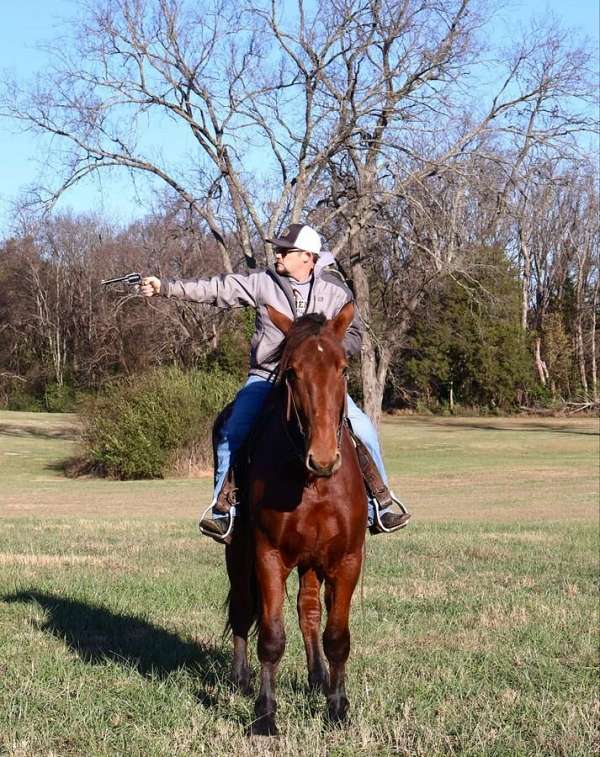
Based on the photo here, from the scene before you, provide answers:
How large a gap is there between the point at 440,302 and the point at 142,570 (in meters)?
54.8

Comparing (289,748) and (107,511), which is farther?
(107,511)

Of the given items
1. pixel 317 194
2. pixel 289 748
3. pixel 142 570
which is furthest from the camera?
pixel 317 194

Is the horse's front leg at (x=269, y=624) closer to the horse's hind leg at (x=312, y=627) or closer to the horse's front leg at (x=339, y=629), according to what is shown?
the horse's front leg at (x=339, y=629)

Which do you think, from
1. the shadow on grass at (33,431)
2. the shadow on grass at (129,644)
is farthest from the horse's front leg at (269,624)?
the shadow on grass at (33,431)

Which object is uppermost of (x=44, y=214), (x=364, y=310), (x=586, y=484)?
(x=44, y=214)

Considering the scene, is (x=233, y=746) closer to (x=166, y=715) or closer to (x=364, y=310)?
(x=166, y=715)

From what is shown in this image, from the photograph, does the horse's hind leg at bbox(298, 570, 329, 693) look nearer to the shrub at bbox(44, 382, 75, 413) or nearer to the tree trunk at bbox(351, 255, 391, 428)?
the tree trunk at bbox(351, 255, 391, 428)

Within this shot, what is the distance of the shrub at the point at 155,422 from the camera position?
3288 cm

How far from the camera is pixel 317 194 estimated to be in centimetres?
3819

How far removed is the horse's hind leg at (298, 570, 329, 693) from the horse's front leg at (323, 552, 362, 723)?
0.33 metres

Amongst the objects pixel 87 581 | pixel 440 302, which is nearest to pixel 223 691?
pixel 87 581

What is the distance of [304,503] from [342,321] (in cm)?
101

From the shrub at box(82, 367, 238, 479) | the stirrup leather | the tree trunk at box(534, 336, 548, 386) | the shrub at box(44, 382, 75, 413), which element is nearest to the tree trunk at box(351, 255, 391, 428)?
the shrub at box(82, 367, 238, 479)

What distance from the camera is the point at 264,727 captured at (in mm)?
5758
